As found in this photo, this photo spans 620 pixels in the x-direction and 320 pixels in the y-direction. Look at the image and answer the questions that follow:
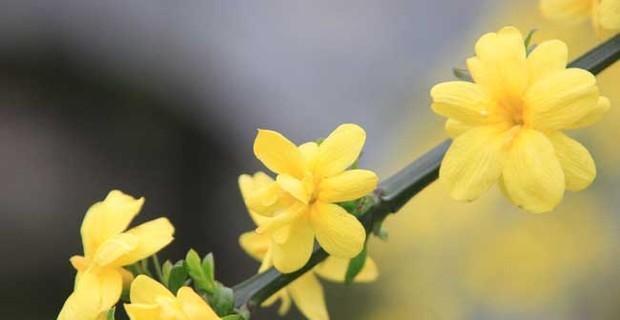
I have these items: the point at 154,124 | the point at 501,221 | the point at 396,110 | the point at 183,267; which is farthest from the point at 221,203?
the point at 183,267

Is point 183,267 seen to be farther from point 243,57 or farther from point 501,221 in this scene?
point 243,57

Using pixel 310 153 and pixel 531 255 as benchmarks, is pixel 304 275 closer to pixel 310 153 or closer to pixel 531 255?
pixel 310 153

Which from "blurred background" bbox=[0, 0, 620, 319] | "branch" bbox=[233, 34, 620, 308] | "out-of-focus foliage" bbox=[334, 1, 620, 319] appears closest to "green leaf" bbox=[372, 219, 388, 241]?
"branch" bbox=[233, 34, 620, 308]

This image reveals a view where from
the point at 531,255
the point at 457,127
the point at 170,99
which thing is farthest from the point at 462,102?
the point at 170,99

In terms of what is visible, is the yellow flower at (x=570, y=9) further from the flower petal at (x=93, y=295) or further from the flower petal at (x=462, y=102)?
the flower petal at (x=93, y=295)

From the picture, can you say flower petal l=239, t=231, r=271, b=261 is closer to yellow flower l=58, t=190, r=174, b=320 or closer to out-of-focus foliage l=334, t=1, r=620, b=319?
yellow flower l=58, t=190, r=174, b=320

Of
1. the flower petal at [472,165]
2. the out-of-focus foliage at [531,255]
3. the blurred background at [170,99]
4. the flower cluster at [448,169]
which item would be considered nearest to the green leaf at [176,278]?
the flower cluster at [448,169]
